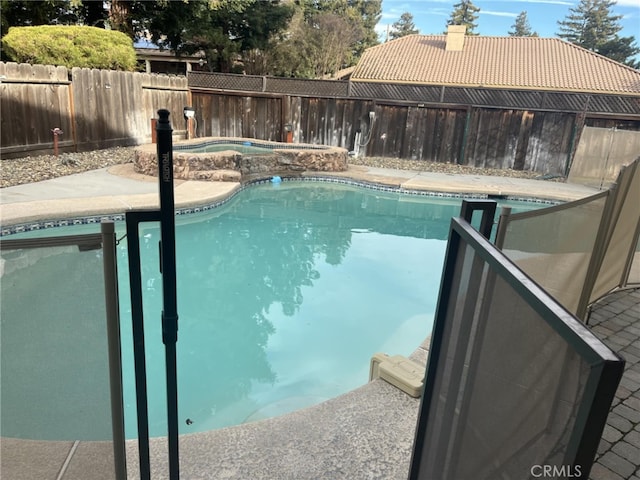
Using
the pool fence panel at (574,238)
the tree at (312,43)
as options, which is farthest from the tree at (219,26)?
the pool fence panel at (574,238)

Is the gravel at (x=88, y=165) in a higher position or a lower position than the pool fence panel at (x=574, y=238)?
lower

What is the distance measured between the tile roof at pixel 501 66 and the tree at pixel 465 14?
32.9 meters

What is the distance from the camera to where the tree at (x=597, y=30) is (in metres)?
39.2

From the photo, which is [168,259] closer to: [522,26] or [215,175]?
[215,175]

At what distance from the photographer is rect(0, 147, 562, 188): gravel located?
721cm

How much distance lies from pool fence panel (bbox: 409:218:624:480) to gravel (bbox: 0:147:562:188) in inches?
281

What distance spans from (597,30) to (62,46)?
166 feet

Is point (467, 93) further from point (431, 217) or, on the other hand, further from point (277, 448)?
point (277, 448)

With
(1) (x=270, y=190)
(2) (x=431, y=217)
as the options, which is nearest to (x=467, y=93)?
(2) (x=431, y=217)

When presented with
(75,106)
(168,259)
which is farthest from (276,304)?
(75,106)

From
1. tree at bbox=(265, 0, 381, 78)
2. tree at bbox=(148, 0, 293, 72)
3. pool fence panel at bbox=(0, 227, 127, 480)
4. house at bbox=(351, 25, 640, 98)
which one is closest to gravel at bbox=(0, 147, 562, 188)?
pool fence panel at bbox=(0, 227, 127, 480)

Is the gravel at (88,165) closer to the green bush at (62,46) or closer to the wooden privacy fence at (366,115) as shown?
the wooden privacy fence at (366,115)

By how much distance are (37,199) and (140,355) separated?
18.2 ft

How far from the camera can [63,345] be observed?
1.26 meters
